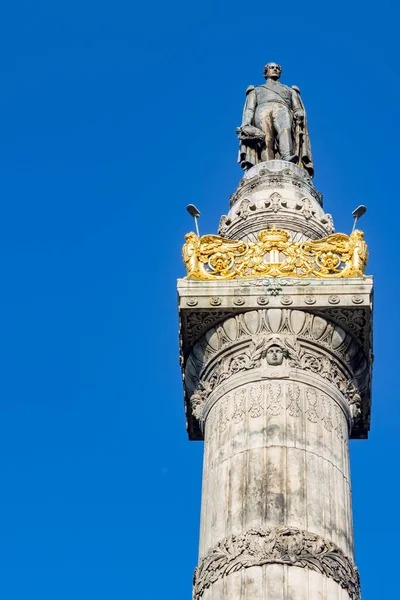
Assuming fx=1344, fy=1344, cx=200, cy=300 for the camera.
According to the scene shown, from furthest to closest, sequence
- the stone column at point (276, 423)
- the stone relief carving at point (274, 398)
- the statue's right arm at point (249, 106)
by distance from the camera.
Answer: the statue's right arm at point (249, 106)
the stone relief carving at point (274, 398)
the stone column at point (276, 423)

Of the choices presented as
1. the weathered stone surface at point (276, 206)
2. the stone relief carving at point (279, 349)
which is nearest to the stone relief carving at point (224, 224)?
the weathered stone surface at point (276, 206)

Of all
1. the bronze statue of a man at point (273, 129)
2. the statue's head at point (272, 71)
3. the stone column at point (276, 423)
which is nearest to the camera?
the stone column at point (276, 423)

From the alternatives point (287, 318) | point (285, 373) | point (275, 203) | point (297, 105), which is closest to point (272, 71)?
point (297, 105)

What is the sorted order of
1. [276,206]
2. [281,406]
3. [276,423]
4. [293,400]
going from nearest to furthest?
[276,423]
[281,406]
[293,400]
[276,206]

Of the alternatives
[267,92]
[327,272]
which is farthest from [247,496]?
[267,92]

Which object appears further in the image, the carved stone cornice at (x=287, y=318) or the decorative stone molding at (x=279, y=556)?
the carved stone cornice at (x=287, y=318)

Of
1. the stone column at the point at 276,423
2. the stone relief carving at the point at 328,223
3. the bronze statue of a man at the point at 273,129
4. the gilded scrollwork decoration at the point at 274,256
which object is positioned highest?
the bronze statue of a man at the point at 273,129

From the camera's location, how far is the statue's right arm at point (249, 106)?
31.4 m

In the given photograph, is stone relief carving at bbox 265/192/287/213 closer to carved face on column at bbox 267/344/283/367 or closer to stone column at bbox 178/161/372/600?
stone column at bbox 178/161/372/600

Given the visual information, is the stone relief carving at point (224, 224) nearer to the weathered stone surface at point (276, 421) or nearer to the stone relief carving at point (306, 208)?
the stone relief carving at point (306, 208)

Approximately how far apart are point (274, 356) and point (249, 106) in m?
9.86

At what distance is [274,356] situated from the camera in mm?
23578

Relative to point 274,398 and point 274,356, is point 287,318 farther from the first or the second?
point 274,398

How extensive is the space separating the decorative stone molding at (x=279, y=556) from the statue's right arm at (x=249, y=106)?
13.0 metres
